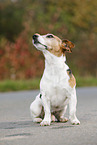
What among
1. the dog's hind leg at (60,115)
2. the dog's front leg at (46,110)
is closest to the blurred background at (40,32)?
the dog's hind leg at (60,115)

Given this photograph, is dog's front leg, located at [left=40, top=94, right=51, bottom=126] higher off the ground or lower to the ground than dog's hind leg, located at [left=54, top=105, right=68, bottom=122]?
higher

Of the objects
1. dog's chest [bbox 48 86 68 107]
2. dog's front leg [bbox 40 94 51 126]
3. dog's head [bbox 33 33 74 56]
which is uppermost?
dog's head [bbox 33 33 74 56]

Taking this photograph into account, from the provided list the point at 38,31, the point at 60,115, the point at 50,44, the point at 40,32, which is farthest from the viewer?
the point at 38,31

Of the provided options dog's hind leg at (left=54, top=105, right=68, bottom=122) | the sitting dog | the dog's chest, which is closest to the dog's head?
the sitting dog

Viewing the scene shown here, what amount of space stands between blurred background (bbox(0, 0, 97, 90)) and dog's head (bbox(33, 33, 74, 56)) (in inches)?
568

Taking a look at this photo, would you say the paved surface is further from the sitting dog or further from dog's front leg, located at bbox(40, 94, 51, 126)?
the sitting dog

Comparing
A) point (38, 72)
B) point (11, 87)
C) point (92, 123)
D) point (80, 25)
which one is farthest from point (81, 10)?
point (92, 123)

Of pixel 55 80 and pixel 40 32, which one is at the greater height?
pixel 55 80

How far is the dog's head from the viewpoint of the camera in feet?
20.3

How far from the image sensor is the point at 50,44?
625 cm

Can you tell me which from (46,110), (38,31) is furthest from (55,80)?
(38,31)

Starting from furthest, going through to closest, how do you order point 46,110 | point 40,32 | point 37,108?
point 40,32 → point 37,108 → point 46,110

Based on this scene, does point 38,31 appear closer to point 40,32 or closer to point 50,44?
point 40,32

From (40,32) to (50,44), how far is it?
17689 millimetres
